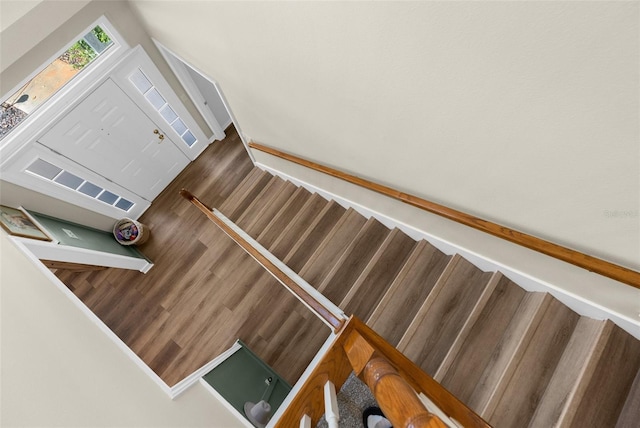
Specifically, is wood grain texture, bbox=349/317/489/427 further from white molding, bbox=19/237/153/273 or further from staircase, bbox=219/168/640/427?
white molding, bbox=19/237/153/273

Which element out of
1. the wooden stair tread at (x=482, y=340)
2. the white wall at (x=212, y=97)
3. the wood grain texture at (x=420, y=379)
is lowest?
the wood grain texture at (x=420, y=379)

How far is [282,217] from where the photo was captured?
3.89 m

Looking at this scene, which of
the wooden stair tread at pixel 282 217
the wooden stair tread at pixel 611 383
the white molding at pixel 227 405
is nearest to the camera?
the wooden stair tread at pixel 611 383

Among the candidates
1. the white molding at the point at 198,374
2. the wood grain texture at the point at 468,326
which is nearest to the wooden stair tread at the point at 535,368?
the wood grain texture at the point at 468,326

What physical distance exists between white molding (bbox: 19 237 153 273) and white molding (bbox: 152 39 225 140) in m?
2.34

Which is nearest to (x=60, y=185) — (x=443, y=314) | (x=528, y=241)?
(x=443, y=314)

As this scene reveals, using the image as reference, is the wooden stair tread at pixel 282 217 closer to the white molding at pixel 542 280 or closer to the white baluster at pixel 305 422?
the white molding at pixel 542 280

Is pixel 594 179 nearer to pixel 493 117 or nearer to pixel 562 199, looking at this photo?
pixel 562 199

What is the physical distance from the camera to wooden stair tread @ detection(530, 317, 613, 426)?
156 centimetres

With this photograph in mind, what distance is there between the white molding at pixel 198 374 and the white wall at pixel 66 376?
0.05 m

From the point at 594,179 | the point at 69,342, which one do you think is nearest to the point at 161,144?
the point at 69,342

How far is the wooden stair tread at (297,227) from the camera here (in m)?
3.55

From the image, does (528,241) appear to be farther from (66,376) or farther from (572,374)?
(66,376)

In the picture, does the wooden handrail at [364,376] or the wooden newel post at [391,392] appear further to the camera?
the wooden handrail at [364,376]
